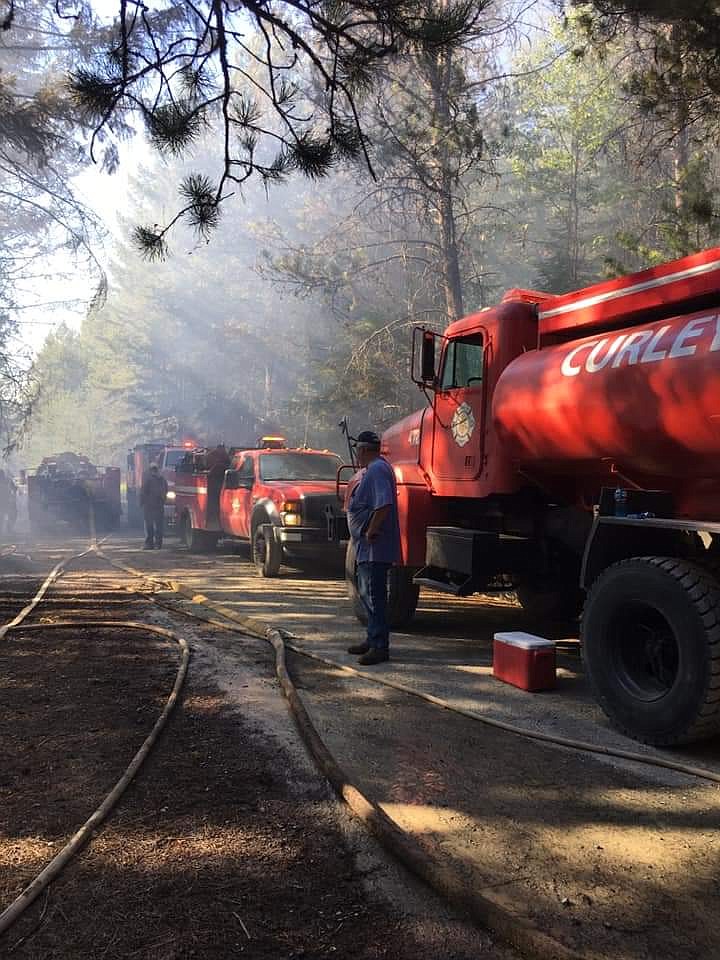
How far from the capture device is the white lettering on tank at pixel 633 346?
4633 millimetres

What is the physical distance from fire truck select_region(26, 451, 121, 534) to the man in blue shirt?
17.6 meters

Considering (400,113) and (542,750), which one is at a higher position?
(400,113)

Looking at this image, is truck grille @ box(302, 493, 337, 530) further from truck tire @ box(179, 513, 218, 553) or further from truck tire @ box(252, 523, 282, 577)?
truck tire @ box(179, 513, 218, 553)

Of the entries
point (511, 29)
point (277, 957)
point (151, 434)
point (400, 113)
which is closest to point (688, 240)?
point (511, 29)

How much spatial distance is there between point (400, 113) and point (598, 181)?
2025cm

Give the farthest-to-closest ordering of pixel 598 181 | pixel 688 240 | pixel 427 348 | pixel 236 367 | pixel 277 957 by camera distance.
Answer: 1. pixel 236 367
2. pixel 598 181
3. pixel 688 240
4. pixel 427 348
5. pixel 277 957

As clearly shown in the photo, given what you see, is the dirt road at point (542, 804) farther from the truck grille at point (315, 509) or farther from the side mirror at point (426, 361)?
the truck grille at point (315, 509)

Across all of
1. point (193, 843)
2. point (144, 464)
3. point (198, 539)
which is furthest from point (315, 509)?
point (144, 464)

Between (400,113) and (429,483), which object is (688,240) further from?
(400,113)

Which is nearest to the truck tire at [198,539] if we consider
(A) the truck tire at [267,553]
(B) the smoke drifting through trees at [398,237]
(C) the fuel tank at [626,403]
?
(A) the truck tire at [267,553]

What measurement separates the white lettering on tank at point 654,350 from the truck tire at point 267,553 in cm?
787

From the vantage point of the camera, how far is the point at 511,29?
12156 mm

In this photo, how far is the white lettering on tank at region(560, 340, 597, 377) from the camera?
5.10 m

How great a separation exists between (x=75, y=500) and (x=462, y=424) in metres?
18.1
